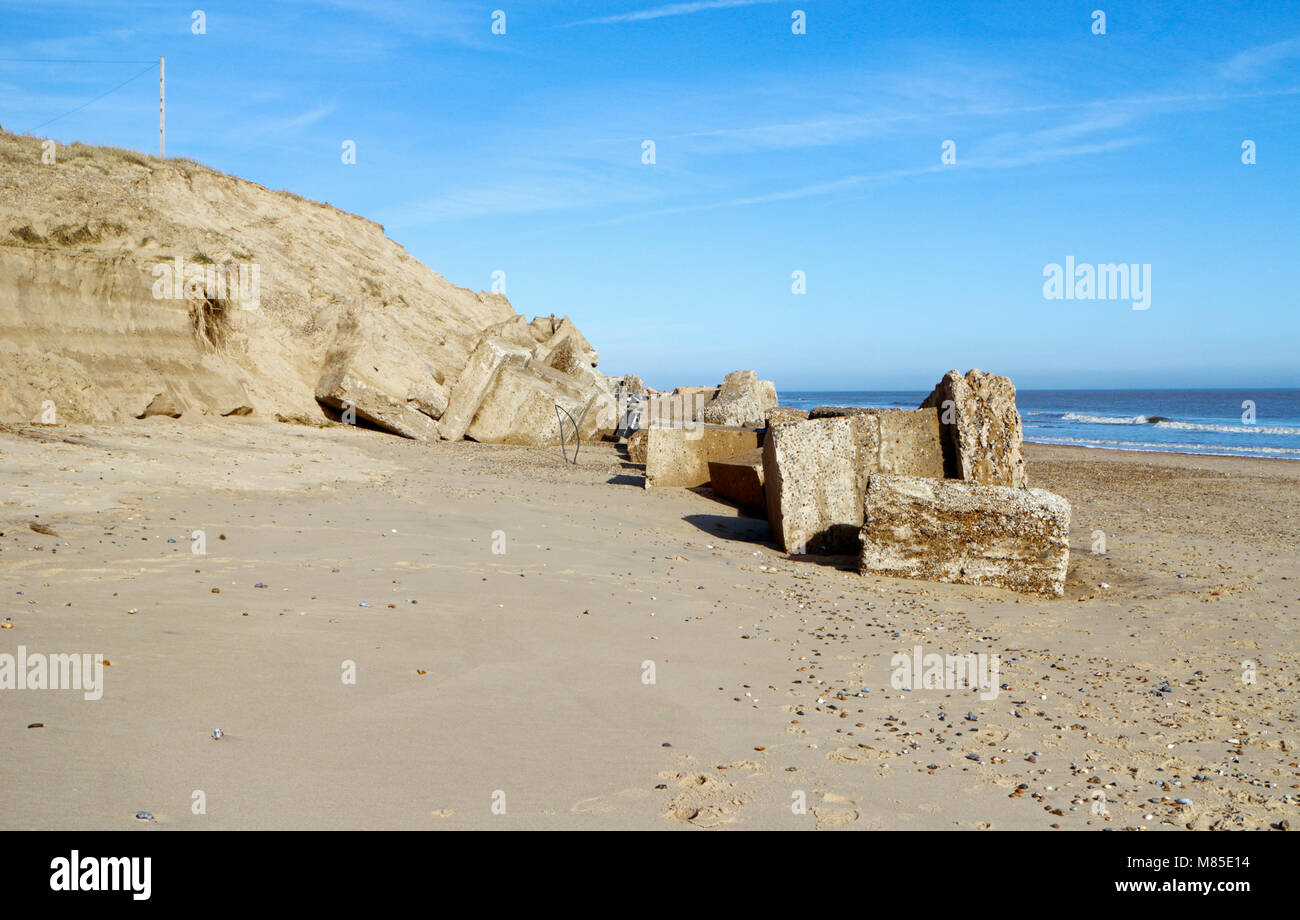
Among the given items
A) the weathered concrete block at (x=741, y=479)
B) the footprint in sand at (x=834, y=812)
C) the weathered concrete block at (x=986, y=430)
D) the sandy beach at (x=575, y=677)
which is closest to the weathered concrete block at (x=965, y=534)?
the sandy beach at (x=575, y=677)

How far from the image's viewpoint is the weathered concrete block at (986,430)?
7594 mm

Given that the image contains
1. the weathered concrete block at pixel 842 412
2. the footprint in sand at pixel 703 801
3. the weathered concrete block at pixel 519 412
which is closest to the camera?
the footprint in sand at pixel 703 801

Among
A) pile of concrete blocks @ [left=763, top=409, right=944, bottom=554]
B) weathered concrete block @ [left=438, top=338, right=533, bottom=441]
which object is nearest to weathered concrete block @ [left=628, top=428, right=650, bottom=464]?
weathered concrete block @ [left=438, top=338, right=533, bottom=441]

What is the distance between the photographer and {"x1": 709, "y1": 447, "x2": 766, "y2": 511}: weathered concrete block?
29.8 feet

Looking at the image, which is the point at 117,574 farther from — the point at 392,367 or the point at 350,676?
the point at 392,367

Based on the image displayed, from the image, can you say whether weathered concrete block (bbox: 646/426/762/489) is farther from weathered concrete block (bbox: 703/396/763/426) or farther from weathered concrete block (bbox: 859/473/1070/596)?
weathered concrete block (bbox: 859/473/1070/596)

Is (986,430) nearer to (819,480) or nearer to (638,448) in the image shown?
(819,480)

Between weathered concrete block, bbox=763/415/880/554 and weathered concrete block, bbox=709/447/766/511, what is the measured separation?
1.14m

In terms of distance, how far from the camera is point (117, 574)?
4676 mm

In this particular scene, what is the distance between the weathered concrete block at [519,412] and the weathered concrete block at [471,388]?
0.12 meters

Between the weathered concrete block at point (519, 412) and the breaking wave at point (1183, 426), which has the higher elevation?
the weathered concrete block at point (519, 412)

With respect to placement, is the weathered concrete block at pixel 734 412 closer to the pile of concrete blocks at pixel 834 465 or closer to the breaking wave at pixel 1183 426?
the pile of concrete blocks at pixel 834 465
